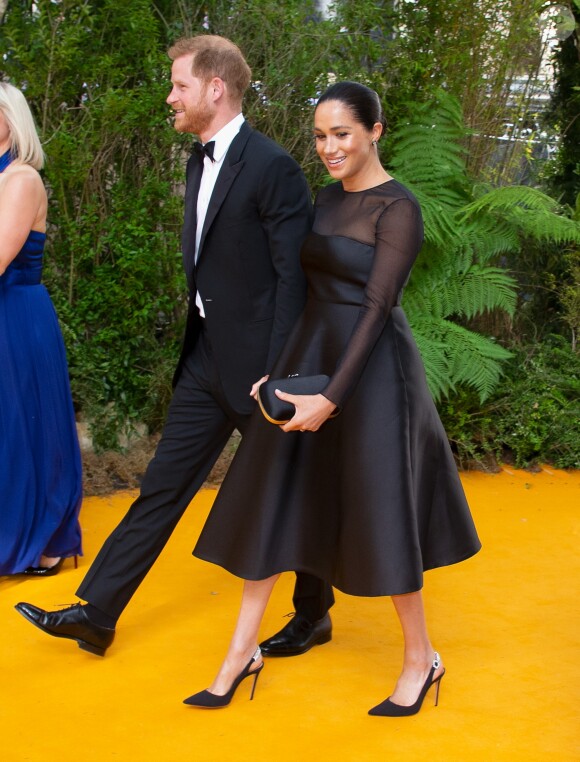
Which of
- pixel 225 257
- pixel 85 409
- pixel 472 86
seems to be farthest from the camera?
pixel 472 86

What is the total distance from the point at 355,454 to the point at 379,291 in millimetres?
512

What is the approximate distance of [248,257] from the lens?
371cm

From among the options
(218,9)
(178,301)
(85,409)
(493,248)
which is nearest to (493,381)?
(493,248)

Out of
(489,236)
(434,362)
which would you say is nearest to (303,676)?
(434,362)

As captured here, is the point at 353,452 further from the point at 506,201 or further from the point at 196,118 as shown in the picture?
the point at 506,201

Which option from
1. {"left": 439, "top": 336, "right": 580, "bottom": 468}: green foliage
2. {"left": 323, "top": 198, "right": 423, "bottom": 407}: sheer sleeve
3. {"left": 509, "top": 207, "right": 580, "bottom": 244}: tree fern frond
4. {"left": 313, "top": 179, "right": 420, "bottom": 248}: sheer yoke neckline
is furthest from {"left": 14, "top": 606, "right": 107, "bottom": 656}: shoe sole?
{"left": 509, "top": 207, "right": 580, "bottom": 244}: tree fern frond

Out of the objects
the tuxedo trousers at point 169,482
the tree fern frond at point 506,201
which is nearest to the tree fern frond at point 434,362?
the tree fern frond at point 506,201

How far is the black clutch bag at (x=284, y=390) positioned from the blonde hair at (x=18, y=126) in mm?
1852

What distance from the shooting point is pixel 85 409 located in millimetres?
6461

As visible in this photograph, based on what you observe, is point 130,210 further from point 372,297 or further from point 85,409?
point 372,297

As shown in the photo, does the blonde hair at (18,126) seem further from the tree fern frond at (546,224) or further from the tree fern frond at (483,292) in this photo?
the tree fern frond at (546,224)

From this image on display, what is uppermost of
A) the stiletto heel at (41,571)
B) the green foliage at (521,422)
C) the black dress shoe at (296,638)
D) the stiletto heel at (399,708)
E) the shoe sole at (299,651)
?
the green foliage at (521,422)

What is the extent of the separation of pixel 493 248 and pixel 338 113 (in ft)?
12.0

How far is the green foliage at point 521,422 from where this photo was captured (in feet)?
22.0
